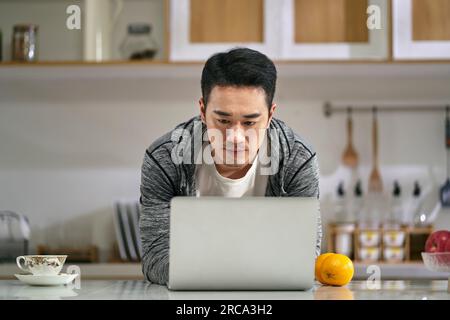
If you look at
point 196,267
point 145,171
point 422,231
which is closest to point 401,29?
point 422,231

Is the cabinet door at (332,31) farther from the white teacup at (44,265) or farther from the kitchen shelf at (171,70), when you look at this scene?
the white teacup at (44,265)

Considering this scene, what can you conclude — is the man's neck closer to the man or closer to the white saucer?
the man

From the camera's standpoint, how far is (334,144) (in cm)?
328

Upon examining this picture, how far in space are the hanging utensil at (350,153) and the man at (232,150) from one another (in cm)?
123

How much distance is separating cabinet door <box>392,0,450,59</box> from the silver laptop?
179 centimetres

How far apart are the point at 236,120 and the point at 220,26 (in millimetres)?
1134

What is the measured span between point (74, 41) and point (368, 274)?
1.58 meters

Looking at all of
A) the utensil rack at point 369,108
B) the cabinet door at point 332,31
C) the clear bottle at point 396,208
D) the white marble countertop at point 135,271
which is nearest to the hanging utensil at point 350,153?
the utensil rack at point 369,108

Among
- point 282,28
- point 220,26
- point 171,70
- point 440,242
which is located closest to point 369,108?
point 282,28

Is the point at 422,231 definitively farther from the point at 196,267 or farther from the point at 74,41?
the point at 196,267

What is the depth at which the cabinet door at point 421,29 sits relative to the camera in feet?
9.80

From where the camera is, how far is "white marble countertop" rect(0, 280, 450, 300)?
1.27 meters

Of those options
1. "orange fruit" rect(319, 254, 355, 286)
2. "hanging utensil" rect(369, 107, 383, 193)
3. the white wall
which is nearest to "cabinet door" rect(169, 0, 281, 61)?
the white wall
